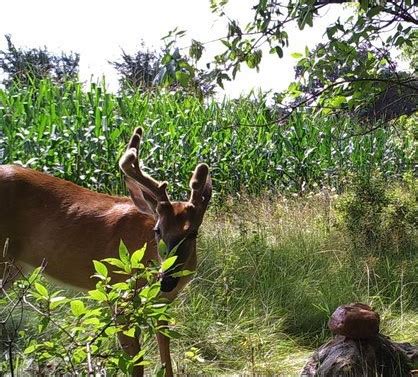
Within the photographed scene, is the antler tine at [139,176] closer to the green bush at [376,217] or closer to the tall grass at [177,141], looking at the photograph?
the tall grass at [177,141]

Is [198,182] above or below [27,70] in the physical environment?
below

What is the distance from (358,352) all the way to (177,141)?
6.38 metres

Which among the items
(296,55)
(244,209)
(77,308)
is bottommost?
(77,308)

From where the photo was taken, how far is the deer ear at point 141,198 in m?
4.40

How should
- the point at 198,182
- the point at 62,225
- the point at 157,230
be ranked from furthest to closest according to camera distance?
A: 1. the point at 62,225
2. the point at 198,182
3. the point at 157,230

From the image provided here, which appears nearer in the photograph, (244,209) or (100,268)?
(100,268)

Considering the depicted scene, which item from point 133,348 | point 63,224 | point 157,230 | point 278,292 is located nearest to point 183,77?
point 157,230

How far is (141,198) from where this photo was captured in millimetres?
4504

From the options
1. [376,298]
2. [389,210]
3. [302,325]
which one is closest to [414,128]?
[389,210]

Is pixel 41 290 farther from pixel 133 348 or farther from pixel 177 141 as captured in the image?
pixel 177 141

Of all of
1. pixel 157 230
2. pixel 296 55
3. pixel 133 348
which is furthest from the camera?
pixel 296 55

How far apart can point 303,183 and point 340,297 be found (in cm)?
557

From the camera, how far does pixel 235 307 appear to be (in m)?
6.11

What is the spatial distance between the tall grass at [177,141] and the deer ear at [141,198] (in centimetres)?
122
